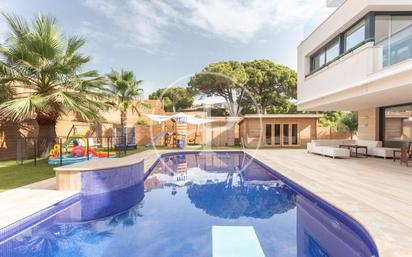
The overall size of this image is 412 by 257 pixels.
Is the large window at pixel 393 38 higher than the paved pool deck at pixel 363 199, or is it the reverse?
the large window at pixel 393 38

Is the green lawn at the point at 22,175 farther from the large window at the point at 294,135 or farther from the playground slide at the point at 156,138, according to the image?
the large window at the point at 294,135

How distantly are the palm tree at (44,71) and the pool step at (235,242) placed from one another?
310 inches

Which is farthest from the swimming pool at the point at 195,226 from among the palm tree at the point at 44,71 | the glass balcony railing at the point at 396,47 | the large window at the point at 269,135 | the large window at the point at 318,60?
the large window at the point at 269,135

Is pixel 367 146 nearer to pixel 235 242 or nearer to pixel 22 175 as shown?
pixel 235 242

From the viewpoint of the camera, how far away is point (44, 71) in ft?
29.5

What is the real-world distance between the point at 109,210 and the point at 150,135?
15615 millimetres

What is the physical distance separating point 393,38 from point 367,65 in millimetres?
1133

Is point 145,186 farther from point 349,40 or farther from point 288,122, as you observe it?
point 288,122

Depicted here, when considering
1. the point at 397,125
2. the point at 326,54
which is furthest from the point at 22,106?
the point at 397,125

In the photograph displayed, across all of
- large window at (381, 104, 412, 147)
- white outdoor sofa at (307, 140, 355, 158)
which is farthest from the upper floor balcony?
white outdoor sofa at (307, 140, 355, 158)

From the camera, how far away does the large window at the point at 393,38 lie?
6.81 m

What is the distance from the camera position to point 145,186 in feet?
24.3

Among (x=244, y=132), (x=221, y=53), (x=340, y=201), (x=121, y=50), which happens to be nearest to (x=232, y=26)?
(x=221, y=53)

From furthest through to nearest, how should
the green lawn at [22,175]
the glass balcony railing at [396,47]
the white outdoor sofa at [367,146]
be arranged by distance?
the white outdoor sofa at [367,146] → the glass balcony railing at [396,47] → the green lawn at [22,175]
